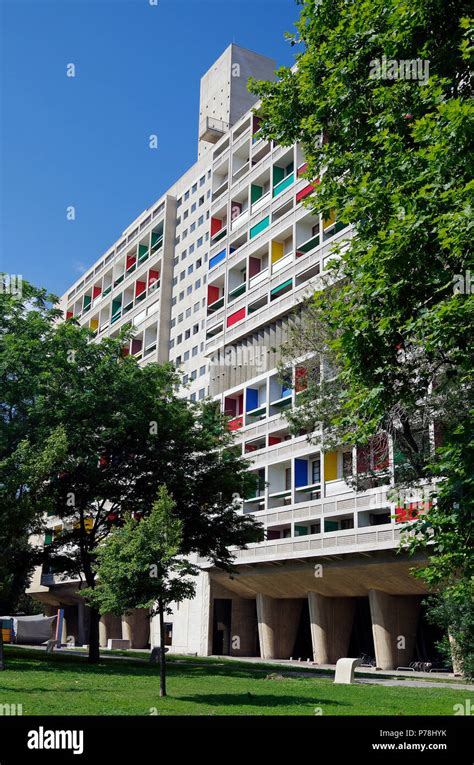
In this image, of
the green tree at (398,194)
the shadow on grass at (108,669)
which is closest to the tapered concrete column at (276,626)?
the shadow on grass at (108,669)

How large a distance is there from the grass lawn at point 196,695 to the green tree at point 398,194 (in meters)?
4.45

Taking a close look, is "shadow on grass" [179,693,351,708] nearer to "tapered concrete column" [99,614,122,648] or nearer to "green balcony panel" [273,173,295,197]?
"green balcony panel" [273,173,295,197]

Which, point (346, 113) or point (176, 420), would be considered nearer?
point (346, 113)

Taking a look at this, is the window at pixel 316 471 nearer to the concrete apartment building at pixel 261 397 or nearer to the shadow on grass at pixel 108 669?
the concrete apartment building at pixel 261 397

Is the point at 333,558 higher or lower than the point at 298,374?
lower

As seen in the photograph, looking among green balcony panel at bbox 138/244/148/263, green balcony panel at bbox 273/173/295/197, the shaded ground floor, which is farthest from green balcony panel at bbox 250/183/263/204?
the shaded ground floor

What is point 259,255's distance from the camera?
50.4 m

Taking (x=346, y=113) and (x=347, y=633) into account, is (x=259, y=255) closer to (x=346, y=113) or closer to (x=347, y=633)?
(x=347, y=633)

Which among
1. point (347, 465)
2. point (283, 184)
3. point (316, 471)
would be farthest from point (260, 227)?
point (347, 465)

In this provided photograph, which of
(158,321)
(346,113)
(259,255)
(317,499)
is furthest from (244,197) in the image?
(346,113)

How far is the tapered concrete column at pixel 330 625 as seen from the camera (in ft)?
134

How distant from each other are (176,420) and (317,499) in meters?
10.9

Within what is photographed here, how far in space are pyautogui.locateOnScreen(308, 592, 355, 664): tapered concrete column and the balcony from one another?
39958 millimetres
